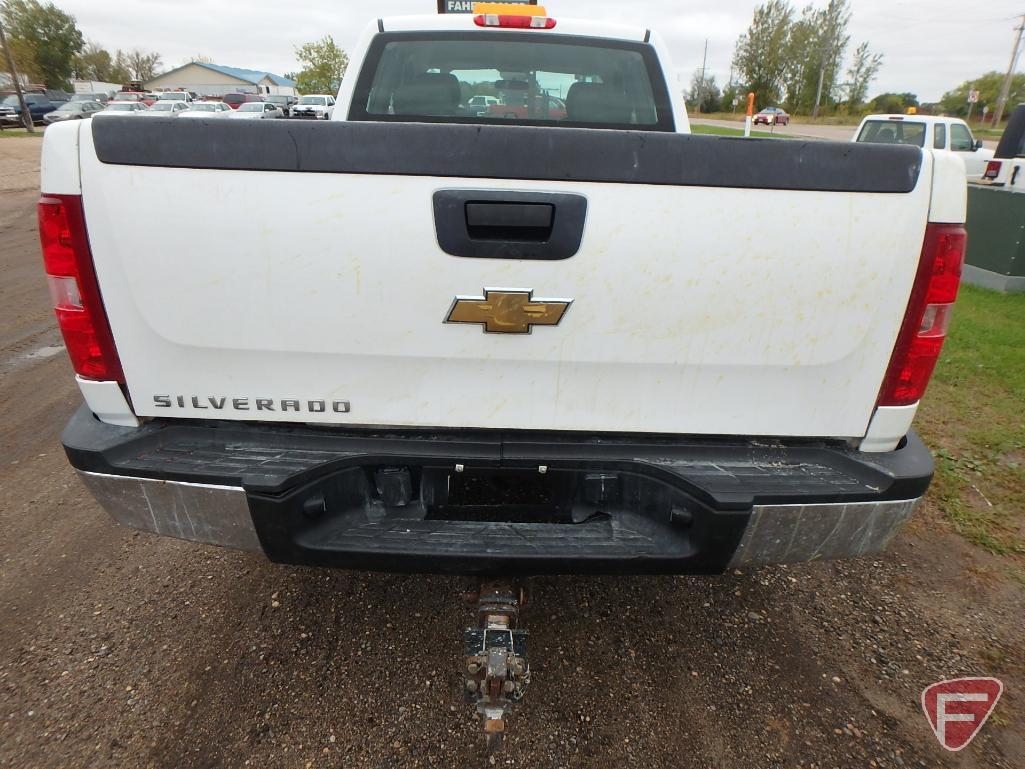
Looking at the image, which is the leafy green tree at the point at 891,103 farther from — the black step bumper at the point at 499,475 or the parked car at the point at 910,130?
the black step bumper at the point at 499,475

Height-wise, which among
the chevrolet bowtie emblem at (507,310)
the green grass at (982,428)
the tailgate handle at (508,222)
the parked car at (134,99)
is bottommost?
the parked car at (134,99)

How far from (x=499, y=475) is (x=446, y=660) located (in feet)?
2.94

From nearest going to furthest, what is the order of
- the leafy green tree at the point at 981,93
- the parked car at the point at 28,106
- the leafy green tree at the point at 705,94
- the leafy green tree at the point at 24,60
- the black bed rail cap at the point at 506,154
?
the black bed rail cap at the point at 506,154, the parked car at the point at 28,106, the leafy green tree at the point at 24,60, the leafy green tree at the point at 981,93, the leafy green tree at the point at 705,94

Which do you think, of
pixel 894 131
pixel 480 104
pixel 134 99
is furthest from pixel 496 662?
pixel 134 99

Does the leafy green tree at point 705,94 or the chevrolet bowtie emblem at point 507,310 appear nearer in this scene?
the chevrolet bowtie emblem at point 507,310

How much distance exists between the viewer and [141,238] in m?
1.66

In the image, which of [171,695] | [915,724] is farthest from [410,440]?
[915,724]

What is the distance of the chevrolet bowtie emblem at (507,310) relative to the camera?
170 centimetres

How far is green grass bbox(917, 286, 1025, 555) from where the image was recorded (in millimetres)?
3377

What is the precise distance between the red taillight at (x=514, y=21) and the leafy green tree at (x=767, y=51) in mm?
72134

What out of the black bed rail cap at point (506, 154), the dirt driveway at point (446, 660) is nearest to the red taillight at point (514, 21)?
the black bed rail cap at point (506, 154)

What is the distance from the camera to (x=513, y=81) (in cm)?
337

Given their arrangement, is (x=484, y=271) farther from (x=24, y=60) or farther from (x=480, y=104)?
(x=24, y=60)

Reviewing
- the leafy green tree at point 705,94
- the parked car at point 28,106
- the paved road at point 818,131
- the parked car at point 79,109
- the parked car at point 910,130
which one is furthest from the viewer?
the leafy green tree at point 705,94
